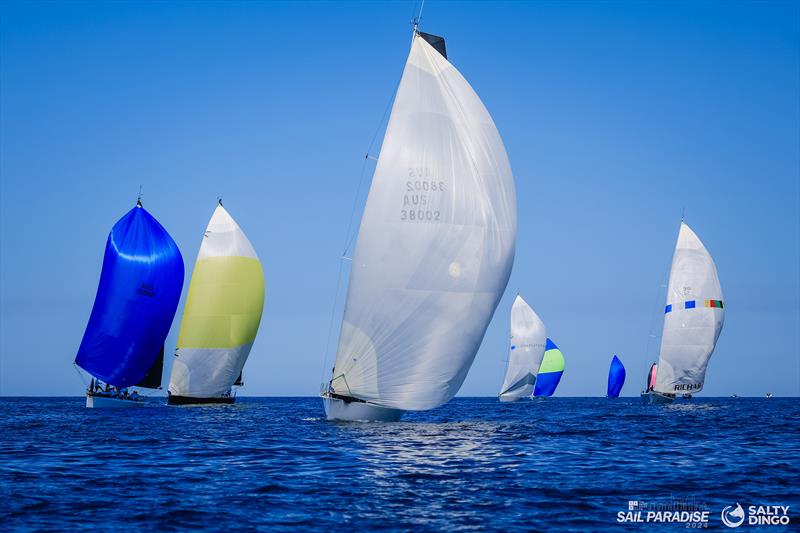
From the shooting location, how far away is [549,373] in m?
102

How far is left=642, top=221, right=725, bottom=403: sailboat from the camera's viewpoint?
226 ft

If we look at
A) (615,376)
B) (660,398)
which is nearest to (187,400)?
(660,398)

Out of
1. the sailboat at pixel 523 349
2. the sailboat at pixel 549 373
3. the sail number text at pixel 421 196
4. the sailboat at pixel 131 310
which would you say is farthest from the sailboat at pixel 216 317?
the sailboat at pixel 549 373

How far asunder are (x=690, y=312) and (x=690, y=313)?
0.08 m

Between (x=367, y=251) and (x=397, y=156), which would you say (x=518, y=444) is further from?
(x=397, y=156)

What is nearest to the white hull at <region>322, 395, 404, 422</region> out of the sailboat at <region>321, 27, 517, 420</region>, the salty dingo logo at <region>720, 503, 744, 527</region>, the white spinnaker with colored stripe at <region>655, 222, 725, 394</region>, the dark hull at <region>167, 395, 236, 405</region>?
the sailboat at <region>321, 27, 517, 420</region>

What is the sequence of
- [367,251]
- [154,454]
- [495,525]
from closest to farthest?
[495,525] → [154,454] → [367,251]

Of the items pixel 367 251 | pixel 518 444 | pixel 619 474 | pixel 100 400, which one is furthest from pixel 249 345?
pixel 619 474

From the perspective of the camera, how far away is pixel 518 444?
28031mm

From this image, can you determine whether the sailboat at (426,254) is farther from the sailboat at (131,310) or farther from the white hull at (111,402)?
the white hull at (111,402)

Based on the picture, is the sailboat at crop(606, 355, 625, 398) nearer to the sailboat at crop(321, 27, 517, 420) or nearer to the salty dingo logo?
the sailboat at crop(321, 27, 517, 420)

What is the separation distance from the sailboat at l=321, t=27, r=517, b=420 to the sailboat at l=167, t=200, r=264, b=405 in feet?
84.7

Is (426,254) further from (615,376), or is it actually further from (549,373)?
(615,376)

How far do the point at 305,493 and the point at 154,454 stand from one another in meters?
8.93
